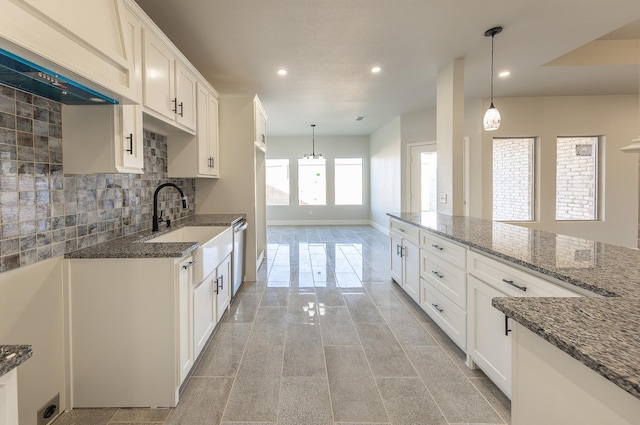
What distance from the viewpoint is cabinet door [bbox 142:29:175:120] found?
83.2 inches

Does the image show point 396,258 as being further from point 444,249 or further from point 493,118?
point 493,118

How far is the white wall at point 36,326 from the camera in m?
1.44

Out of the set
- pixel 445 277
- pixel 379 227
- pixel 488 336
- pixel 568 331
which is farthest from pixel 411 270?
pixel 379 227

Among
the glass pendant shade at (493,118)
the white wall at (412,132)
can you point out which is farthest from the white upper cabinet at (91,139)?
the white wall at (412,132)

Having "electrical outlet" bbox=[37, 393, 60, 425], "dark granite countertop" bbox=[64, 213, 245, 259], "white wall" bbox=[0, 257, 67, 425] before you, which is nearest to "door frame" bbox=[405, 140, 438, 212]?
"dark granite countertop" bbox=[64, 213, 245, 259]

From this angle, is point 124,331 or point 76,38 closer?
point 76,38

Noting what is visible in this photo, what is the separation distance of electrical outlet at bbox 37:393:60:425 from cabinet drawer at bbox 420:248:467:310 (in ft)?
8.23

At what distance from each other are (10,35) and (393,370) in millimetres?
2463

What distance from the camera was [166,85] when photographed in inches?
95.6

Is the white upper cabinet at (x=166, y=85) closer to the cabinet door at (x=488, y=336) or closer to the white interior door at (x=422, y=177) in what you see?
the cabinet door at (x=488, y=336)

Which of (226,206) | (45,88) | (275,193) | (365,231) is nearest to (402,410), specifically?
(45,88)

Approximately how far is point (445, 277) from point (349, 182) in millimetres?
7444

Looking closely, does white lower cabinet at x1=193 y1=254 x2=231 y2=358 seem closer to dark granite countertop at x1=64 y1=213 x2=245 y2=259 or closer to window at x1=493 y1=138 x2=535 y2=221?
dark granite countertop at x1=64 y1=213 x2=245 y2=259

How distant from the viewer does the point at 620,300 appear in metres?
1.01
